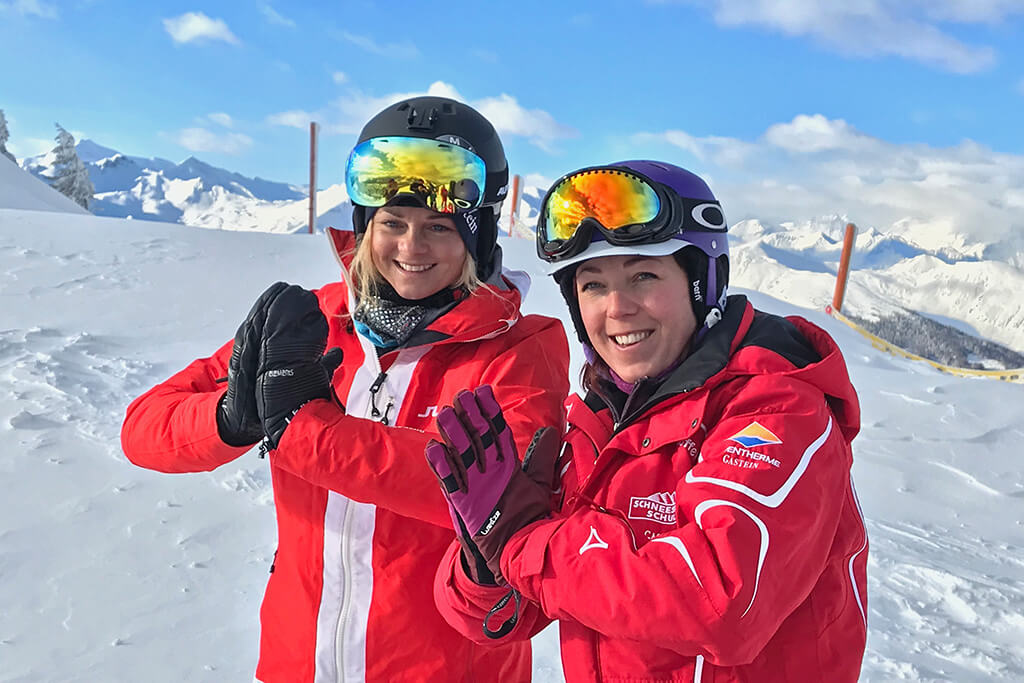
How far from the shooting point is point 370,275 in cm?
193

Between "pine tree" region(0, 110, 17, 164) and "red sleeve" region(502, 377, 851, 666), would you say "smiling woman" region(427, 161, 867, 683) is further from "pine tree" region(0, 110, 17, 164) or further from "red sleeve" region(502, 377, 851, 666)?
"pine tree" region(0, 110, 17, 164)

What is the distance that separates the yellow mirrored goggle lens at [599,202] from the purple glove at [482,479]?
0.53 m

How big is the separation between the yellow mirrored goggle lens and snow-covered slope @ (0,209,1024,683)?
2217 millimetres

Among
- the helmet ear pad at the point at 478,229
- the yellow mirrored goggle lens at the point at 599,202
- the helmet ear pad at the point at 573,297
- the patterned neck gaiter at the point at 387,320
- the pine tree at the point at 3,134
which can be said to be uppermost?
the pine tree at the point at 3,134

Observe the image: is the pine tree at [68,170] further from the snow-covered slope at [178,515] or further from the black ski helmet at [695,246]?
the black ski helmet at [695,246]

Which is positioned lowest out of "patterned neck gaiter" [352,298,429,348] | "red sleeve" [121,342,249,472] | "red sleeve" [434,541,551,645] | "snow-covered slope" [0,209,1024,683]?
"snow-covered slope" [0,209,1024,683]

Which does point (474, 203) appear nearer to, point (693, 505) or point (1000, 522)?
point (693, 505)

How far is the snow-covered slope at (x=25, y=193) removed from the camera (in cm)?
1938

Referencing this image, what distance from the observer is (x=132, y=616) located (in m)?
3.13

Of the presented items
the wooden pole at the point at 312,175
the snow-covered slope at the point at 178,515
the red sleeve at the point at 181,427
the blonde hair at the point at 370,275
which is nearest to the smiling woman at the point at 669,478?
the blonde hair at the point at 370,275

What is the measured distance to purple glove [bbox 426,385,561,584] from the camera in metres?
1.37

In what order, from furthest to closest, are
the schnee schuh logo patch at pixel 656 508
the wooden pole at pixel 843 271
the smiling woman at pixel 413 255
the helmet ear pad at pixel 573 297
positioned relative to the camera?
the wooden pole at pixel 843 271
the smiling woman at pixel 413 255
the helmet ear pad at pixel 573 297
the schnee schuh logo patch at pixel 656 508

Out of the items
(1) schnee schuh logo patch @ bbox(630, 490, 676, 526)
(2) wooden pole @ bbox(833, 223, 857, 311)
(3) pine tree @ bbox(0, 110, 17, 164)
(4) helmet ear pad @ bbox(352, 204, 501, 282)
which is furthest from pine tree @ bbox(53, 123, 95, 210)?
(1) schnee schuh logo patch @ bbox(630, 490, 676, 526)

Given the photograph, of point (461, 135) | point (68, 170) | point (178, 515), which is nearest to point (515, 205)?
point (178, 515)
